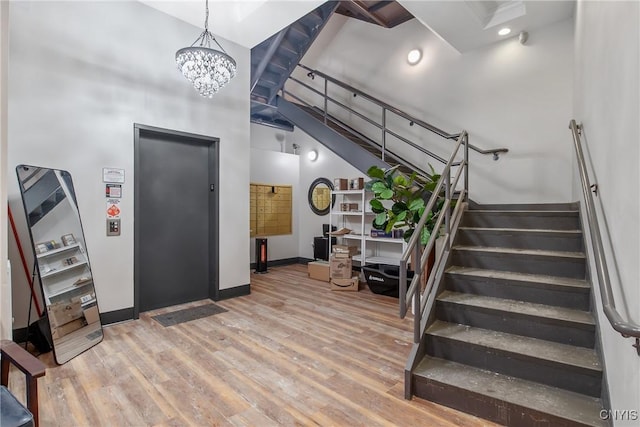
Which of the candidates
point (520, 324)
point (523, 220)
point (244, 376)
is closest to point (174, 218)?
point (244, 376)

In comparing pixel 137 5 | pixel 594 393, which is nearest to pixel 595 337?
pixel 594 393

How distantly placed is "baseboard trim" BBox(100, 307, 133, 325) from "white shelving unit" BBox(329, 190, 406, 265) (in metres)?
3.50

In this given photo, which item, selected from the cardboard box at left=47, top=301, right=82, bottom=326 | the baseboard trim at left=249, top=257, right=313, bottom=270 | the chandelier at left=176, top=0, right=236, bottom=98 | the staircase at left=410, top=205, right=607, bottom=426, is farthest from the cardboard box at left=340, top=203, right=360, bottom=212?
the cardboard box at left=47, top=301, right=82, bottom=326

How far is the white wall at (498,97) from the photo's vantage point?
13.3 ft

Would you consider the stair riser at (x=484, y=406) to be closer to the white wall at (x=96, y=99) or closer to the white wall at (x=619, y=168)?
the white wall at (x=619, y=168)

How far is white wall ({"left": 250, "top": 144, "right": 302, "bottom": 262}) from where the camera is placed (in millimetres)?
6715

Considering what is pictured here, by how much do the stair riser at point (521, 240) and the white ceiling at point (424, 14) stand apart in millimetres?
2746

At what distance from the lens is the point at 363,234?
5.57 meters

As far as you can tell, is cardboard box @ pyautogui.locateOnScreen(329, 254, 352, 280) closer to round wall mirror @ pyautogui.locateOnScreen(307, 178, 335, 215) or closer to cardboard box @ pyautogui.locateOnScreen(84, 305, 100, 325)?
round wall mirror @ pyautogui.locateOnScreen(307, 178, 335, 215)

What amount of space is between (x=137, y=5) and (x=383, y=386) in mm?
4648

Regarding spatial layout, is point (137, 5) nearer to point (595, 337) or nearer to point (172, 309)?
point (172, 309)

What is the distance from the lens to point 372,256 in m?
5.95

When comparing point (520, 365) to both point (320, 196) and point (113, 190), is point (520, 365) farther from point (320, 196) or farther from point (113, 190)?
point (320, 196)

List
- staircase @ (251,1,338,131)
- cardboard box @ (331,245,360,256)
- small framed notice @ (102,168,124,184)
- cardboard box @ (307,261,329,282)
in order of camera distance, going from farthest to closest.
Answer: cardboard box @ (307,261,329,282) → cardboard box @ (331,245,360,256) → staircase @ (251,1,338,131) → small framed notice @ (102,168,124,184)
